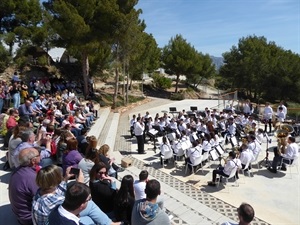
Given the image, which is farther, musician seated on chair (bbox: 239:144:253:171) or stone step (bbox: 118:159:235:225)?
musician seated on chair (bbox: 239:144:253:171)

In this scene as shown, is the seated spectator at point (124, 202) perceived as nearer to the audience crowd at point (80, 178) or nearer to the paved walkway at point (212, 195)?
the audience crowd at point (80, 178)

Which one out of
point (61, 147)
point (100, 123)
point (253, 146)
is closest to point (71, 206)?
point (61, 147)

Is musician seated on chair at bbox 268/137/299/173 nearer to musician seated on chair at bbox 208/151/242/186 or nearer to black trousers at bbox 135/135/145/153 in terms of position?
musician seated on chair at bbox 208/151/242/186

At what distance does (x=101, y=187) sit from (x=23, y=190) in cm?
119

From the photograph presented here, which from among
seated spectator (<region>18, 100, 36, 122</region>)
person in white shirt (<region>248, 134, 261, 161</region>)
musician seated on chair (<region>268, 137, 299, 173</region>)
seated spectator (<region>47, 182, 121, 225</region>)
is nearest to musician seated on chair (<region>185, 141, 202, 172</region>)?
person in white shirt (<region>248, 134, 261, 161</region>)

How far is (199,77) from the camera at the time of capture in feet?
151

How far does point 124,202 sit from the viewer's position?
4379 mm

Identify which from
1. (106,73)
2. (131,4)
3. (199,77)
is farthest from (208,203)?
(199,77)

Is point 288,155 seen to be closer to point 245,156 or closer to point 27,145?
point 245,156

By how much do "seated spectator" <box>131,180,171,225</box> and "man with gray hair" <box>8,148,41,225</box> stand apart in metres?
1.60

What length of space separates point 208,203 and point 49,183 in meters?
5.28

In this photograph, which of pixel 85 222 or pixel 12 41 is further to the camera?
pixel 12 41

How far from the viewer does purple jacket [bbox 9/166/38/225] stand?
393 cm

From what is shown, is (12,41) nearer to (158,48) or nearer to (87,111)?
(87,111)
